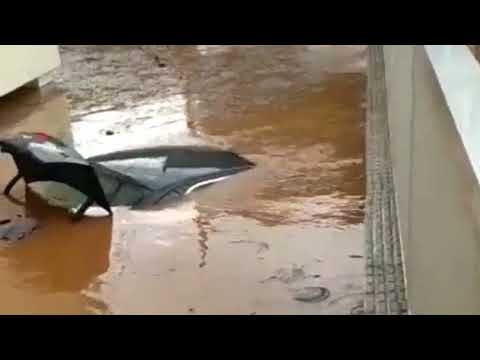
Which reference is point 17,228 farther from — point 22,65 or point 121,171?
point 22,65

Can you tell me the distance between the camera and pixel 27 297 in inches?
73.2

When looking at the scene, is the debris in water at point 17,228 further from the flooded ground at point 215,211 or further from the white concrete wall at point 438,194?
the white concrete wall at point 438,194

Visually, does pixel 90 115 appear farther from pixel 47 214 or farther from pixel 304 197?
pixel 304 197

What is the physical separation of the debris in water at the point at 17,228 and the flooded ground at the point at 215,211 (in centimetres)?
4

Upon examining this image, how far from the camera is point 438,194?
1.15 meters

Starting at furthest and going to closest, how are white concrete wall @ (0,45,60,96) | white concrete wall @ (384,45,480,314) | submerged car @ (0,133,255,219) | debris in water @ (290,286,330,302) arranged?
white concrete wall @ (0,45,60,96) → submerged car @ (0,133,255,219) → debris in water @ (290,286,330,302) → white concrete wall @ (384,45,480,314)

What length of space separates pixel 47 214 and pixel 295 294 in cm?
105

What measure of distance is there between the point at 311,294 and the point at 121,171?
1.07 meters

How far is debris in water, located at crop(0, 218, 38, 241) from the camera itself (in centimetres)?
225

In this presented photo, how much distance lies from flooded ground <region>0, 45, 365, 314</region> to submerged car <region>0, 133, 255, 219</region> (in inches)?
2.9

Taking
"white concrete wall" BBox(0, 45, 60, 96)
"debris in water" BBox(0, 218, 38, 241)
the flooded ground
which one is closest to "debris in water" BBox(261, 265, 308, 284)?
the flooded ground

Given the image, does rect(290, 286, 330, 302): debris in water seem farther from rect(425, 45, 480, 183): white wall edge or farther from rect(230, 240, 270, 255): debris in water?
rect(425, 45, 480, 183): white wall edge

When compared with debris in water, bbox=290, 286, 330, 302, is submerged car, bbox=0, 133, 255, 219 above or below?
above
